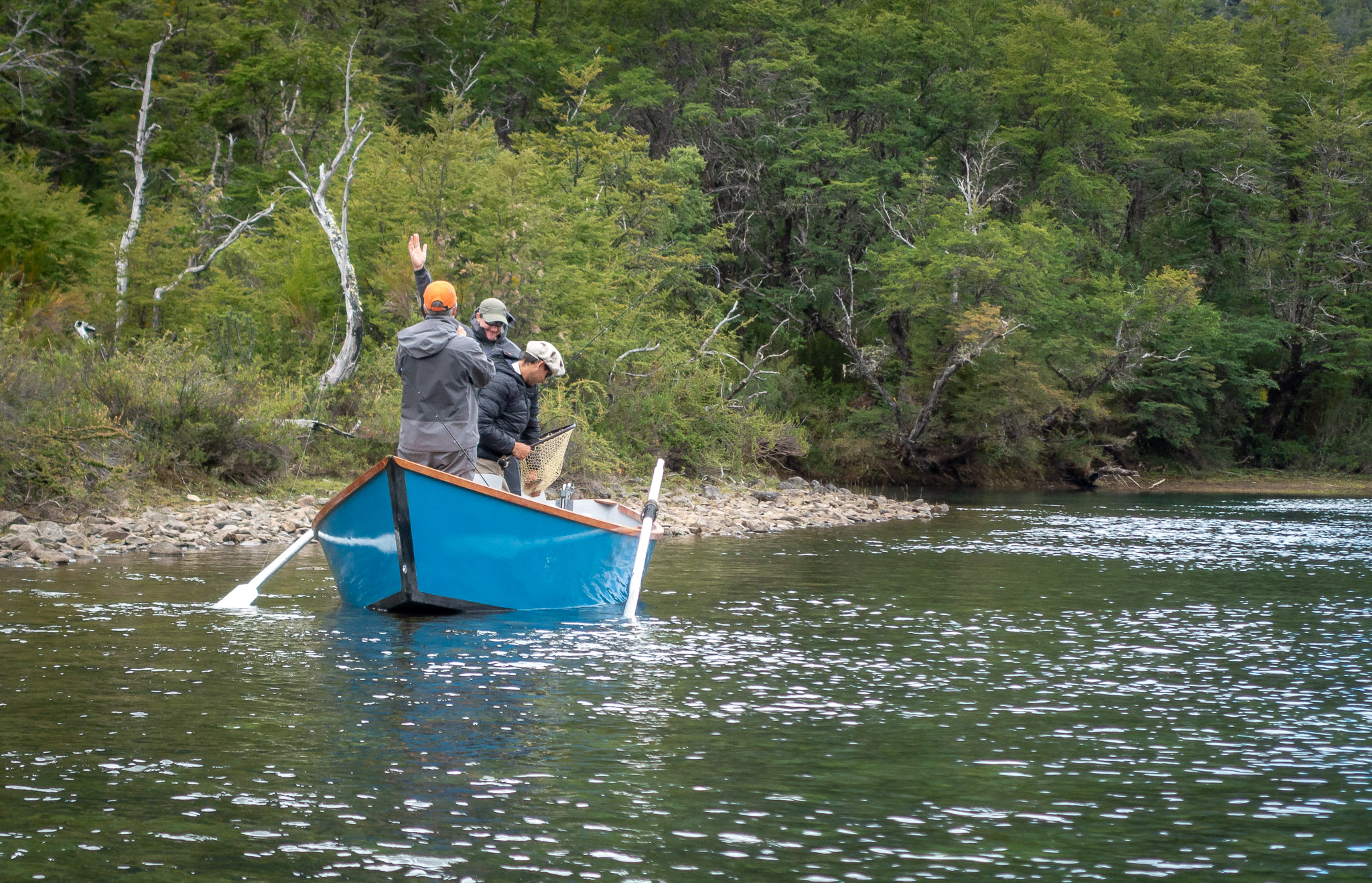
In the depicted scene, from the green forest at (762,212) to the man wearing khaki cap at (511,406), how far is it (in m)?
9.98

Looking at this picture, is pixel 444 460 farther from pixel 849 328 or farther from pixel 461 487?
pixel 849 328

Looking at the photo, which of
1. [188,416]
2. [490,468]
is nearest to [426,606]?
[490,468]

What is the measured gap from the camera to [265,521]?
1631 cm

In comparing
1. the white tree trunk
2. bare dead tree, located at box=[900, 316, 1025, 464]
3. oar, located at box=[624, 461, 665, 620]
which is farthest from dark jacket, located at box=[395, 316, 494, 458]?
bare dead tree, located at box=[900, 316, 1025, 464]

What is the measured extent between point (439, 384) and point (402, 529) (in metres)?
1.07

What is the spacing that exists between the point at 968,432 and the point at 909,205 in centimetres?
700

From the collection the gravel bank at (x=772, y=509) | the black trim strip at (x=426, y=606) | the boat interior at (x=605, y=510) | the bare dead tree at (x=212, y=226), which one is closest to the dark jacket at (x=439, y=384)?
the black trim strip at (x=426, y=606)

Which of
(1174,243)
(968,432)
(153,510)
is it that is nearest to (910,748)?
(153,510)

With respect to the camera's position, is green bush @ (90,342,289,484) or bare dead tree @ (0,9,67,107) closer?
green bush @ (90,342,289,484)

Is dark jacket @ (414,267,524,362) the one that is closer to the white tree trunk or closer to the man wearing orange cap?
the man wearing orange cap

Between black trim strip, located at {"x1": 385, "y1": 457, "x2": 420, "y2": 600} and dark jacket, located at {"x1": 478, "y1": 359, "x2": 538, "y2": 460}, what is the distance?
4.36 ft

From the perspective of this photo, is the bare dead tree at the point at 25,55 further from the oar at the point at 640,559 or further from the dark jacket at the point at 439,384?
the dark jacket at the point at 439,384

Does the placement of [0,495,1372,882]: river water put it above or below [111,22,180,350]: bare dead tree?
below

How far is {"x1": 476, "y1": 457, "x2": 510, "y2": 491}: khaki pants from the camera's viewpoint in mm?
11119
